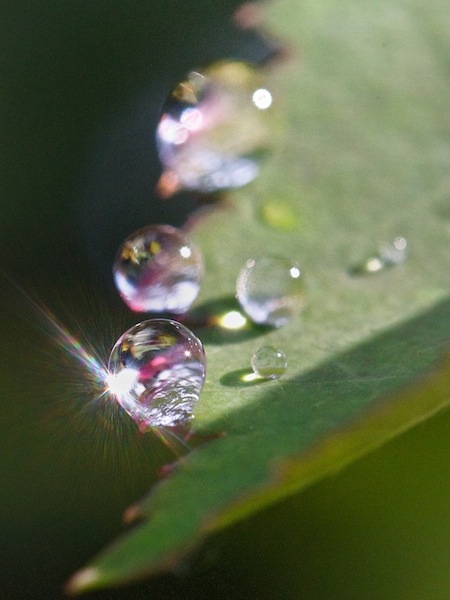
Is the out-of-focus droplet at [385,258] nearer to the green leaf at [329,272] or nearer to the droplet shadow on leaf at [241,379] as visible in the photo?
the green leaf at [329,272]

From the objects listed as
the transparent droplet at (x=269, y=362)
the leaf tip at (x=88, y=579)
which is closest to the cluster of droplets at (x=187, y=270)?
the transparent droplet at (x=269, y=362)

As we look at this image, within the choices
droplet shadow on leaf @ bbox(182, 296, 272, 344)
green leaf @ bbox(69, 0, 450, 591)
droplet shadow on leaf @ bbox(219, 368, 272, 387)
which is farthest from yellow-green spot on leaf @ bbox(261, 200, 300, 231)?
droplet shadow on leaf @ bbox(219, 368, 272, 387)

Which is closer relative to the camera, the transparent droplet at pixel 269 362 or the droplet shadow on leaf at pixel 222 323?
the transparent droplet at pixel 269 362

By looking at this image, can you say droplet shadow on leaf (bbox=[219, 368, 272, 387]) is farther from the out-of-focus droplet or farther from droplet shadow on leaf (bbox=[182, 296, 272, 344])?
the out-of-focus droplet

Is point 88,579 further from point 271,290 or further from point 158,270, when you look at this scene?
point 158,270

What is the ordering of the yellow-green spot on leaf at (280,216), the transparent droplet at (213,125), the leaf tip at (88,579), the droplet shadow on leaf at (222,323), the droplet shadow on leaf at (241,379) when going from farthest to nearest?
the transparent droplet at (213,125) < the yellow-green spot on leaf at (280,216) < the droplet shadow on leaf at (222,323) < the droplet shadow on leaf at (241,379) < the leaf tip at (88,579)

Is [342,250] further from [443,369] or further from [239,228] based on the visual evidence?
[443,369]

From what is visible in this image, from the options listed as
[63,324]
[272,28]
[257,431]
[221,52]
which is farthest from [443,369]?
[221,52]

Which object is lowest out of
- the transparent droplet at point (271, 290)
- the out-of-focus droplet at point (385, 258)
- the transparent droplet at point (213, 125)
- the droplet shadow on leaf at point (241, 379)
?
Result: the droplet shadow on leaf at point (241, 379)
